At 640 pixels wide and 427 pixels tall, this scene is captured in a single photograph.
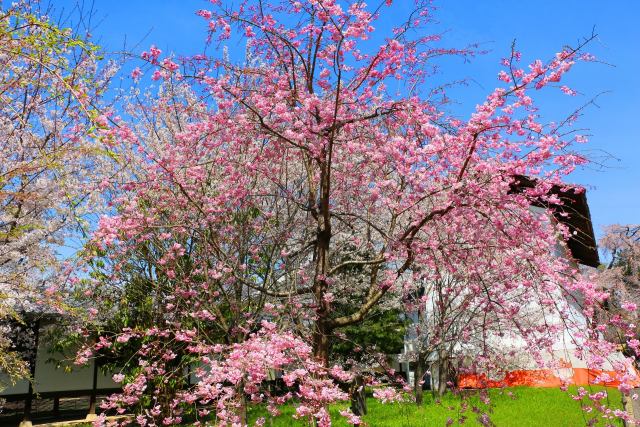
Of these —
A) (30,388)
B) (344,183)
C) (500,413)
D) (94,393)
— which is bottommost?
(500,413)

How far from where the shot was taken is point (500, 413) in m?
12.2

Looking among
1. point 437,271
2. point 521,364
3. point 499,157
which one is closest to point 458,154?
point 499,157

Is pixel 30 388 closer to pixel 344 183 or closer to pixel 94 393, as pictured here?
pixel 94 393

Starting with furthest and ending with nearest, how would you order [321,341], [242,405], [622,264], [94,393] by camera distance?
1. [622,264]
2. [94,393]
3. [242,405]
4. [321,341]

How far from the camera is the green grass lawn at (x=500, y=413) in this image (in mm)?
10888

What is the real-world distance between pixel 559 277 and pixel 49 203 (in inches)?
376

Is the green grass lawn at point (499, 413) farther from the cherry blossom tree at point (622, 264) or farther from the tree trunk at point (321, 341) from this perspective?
the cherry blossom tree at point (622, 264)

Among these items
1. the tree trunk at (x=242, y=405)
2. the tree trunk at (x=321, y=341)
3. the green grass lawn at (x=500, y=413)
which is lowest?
the green grass lawn at (x=500, y=413)

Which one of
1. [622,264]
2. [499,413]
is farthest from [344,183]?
[622,264]

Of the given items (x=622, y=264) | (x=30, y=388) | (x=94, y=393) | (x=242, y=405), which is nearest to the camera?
(x=242, y=405)

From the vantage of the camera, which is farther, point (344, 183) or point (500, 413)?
point (500, 413)

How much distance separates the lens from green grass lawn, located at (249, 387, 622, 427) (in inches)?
429

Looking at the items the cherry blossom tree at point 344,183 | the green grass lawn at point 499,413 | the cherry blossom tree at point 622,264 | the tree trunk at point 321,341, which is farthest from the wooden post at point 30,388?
the cherry blossom tree at point 622,264

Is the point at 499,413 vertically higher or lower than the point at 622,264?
lower
